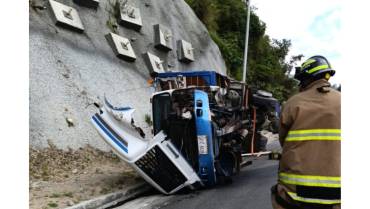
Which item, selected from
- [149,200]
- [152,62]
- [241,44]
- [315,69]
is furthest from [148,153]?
[241,44]

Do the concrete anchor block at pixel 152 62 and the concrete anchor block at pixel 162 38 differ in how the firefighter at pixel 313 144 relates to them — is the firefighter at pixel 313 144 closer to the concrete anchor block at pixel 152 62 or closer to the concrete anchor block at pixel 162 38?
the concrete anchor block at pixel 152 62

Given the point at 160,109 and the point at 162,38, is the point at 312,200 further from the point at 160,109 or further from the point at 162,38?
the point at 162,38

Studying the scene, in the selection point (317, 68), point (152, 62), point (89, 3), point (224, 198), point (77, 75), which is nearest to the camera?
point (317, 68)

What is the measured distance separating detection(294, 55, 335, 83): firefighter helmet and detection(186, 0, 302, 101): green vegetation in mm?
22759

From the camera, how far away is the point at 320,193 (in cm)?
286

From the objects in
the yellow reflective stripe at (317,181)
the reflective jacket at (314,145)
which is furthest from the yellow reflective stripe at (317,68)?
the yellow reflective stripe at (317,181)

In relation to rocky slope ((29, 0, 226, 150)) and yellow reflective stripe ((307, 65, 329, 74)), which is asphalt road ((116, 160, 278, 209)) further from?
yellow reflective stripe ((307, 65, 329, 74))

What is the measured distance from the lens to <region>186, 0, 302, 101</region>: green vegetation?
2631 cm

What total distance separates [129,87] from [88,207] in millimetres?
7190

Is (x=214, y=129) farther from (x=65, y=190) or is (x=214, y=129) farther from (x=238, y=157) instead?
(x=65, y=190)

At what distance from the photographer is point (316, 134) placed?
2.85 meters

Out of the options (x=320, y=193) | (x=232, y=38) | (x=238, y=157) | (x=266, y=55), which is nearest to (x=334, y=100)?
(x=320, y=193)

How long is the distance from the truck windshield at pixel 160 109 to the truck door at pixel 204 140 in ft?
2.62

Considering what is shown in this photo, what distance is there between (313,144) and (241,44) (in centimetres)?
2756
